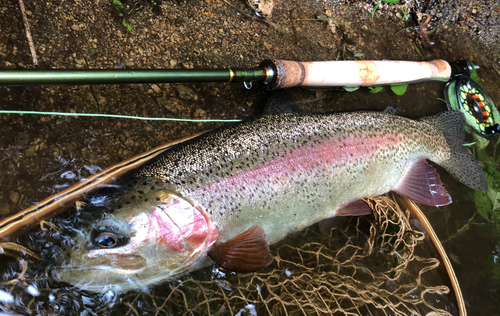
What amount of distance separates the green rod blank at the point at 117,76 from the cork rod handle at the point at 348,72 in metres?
0.12

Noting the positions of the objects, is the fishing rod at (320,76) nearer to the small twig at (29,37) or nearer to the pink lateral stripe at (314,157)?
the pink lateral stripe at (314,157)

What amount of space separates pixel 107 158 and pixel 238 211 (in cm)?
94

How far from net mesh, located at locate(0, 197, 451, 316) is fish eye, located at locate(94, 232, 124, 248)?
12.8 inches

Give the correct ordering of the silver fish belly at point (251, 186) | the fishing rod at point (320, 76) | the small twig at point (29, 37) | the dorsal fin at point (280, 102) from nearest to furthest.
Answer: the fishing rod at point (320, 76)
the silver fish belly at point (251, 186)
the small twig at point (29, 37)
the dorsal fin at point (280, 102)

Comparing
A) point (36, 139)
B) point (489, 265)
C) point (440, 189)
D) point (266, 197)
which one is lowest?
point (489, 265)

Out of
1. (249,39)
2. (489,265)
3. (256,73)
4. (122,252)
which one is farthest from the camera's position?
(489,265)

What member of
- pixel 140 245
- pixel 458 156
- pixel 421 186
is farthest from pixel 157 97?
pixel 458 156

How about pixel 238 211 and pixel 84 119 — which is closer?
pixel 238 211

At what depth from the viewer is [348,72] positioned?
2.41 meters

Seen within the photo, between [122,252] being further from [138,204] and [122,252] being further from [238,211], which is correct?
[238,211]

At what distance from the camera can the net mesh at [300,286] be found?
168 cm

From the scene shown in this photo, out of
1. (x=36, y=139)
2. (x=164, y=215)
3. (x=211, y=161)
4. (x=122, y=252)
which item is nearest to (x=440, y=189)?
(x=211, y=161)

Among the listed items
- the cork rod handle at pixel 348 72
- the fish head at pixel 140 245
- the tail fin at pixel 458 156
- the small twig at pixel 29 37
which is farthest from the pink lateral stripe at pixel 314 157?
the small twig at pixel 29 37

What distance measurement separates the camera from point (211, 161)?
6.15ft
